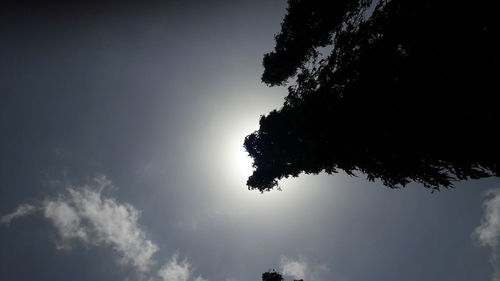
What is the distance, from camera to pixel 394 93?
7.79m

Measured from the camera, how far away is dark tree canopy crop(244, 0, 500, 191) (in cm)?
655

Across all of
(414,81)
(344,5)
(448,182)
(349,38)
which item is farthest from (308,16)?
(448,182)

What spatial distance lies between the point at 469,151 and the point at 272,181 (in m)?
8.68

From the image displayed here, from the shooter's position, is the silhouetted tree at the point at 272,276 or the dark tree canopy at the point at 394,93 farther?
the silhouetted tree at the point at 272,276

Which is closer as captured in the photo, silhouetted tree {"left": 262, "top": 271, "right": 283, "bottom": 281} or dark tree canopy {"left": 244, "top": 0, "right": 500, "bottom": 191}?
dark tree canopy {"left": 244, "top": 0, "right": 500, "bottom": 191}

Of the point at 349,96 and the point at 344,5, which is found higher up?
the point at 344,5

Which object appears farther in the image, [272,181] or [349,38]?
[272,181]

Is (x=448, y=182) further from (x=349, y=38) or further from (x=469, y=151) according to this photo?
(x=349, y=38)

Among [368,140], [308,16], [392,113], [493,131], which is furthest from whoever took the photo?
[308,16]

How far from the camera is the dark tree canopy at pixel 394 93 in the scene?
21.5 ft

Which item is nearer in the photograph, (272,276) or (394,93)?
(394,93)

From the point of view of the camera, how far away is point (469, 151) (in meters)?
7.51

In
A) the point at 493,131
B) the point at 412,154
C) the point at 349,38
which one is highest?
the point at 349,38

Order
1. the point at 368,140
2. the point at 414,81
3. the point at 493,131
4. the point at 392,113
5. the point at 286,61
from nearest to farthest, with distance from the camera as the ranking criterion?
1. the point at 493,131
2. the point at 414,81
3. the point at 392,113
4. the point at 368,140
5. the point at 286,61
